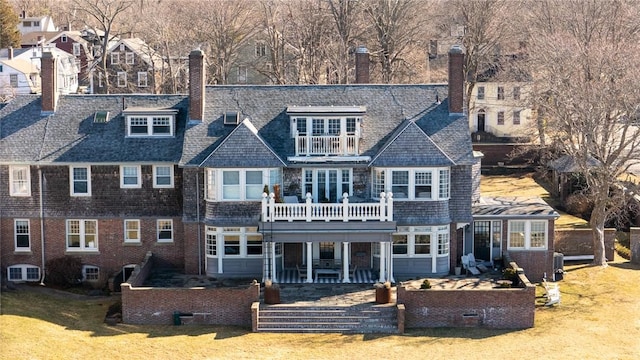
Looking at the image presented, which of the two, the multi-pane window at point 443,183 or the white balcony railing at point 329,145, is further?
the white balcony railing at point 329,145

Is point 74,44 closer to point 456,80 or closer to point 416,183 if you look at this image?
point 456,80

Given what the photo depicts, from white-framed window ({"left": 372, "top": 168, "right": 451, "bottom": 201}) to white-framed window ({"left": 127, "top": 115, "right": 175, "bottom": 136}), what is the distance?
10.3m

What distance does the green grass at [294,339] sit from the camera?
31.7 m

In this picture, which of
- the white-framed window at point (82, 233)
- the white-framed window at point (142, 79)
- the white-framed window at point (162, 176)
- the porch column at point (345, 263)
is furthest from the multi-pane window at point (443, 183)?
the white-framed window at point (142, 79)

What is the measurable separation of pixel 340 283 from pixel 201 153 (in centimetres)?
844

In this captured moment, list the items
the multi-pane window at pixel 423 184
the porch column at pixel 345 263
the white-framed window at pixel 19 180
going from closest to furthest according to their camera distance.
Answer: the porch column at pixel 345 263 < the multi-pane window at pixel 423 184 < the white-framed window at pixel 19 180

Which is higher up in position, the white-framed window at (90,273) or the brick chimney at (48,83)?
the brick chimney at (48,83)

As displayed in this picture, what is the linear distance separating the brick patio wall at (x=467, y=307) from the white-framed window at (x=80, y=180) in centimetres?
1550

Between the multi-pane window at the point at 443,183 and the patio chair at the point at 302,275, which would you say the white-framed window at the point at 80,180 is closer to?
the patio chair at the point at 302,275

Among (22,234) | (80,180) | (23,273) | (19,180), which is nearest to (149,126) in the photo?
(80,180)

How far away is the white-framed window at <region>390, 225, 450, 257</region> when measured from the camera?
129ft

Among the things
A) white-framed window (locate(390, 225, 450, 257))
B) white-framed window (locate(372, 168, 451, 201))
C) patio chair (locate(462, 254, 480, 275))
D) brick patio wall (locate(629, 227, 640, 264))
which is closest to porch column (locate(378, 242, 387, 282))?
white-framed window (locate(390, 225, 450, 257))

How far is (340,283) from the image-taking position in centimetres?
3847

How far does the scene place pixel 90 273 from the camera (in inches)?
1628
